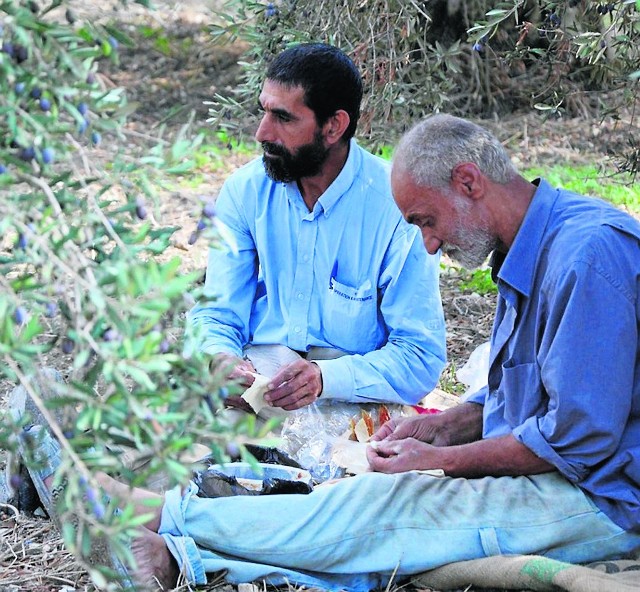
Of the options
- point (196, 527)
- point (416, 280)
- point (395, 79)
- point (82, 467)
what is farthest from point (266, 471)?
point (395, 79)

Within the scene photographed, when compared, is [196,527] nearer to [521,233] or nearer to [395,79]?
[521,233]

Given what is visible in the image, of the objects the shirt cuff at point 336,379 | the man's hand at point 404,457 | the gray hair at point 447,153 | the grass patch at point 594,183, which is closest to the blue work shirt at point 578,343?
the gray hair at point 447,153

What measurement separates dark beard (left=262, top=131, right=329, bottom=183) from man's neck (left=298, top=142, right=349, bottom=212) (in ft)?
0.09

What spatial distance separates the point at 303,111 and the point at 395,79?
1360mm

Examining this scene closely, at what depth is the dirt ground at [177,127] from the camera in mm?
3542

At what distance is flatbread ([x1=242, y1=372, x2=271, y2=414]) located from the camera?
3.99m

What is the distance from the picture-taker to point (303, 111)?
14.1 feet

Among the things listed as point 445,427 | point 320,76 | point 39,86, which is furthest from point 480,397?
point 39,86

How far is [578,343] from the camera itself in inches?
121

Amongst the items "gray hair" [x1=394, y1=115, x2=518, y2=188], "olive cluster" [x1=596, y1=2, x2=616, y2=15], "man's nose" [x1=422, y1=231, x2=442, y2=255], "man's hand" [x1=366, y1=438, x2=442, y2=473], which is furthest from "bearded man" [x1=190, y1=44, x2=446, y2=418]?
"olive cluster" [x1=596, y1=2, x2=616, y2=15]

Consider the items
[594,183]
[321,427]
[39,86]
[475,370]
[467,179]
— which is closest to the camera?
[39,86]

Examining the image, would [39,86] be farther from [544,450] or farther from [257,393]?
[257,393]

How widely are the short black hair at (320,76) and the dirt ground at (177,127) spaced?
0.39 metres

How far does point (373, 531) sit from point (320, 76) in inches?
69.9
